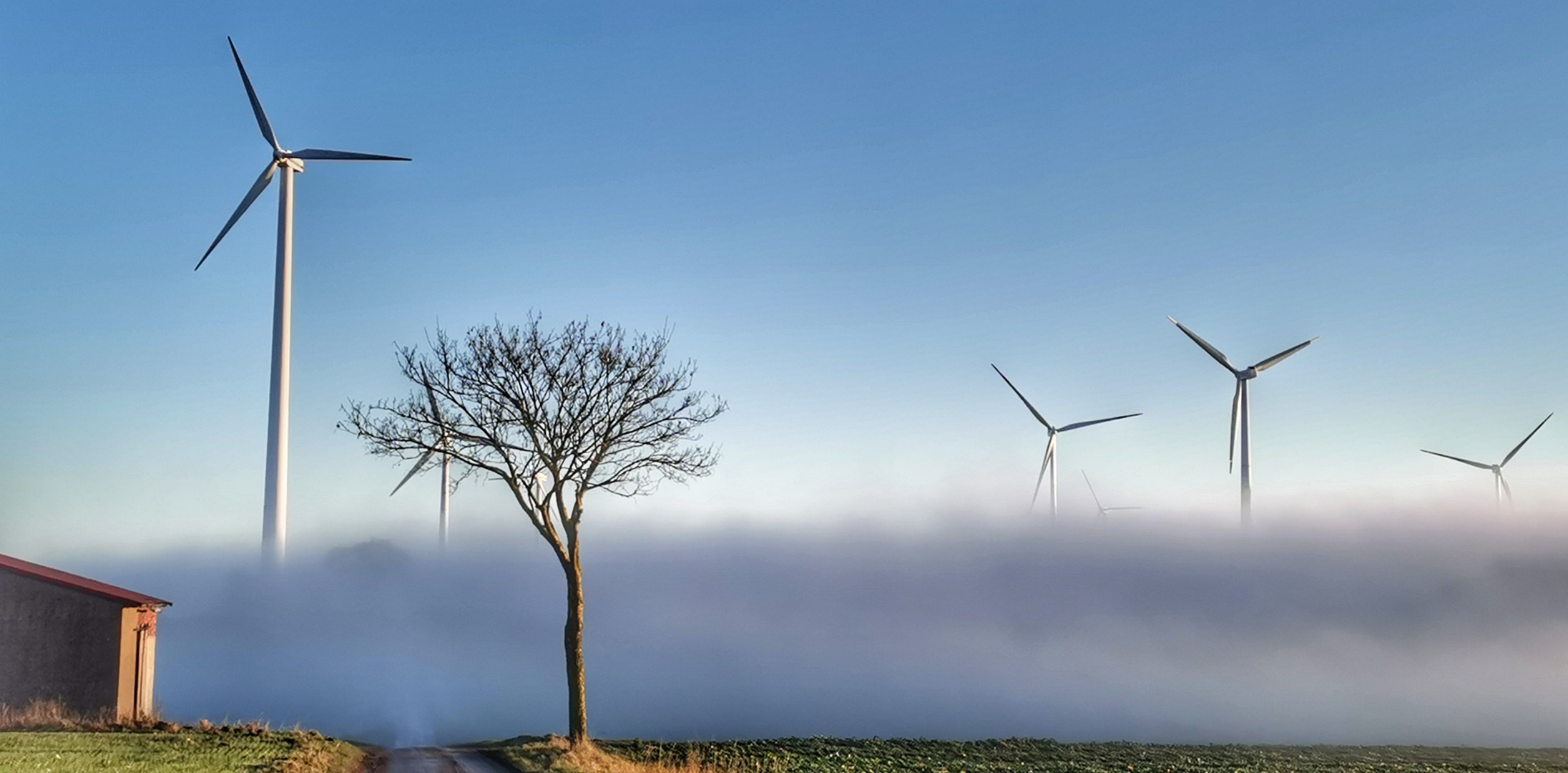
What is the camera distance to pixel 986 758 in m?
54.3

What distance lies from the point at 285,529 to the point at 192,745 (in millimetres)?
24513

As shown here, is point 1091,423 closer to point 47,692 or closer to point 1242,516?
point 1242,516

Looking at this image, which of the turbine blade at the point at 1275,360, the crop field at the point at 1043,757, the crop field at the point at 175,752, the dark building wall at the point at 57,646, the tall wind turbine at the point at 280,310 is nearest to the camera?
the crop field at the point at 175,752

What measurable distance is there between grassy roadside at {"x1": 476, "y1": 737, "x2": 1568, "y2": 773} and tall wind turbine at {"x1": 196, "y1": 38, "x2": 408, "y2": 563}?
23.3 metres

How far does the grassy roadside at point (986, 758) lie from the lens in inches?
1766

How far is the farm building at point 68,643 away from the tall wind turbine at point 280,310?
475 inches

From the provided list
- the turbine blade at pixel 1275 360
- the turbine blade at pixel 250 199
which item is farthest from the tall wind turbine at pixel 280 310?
the turbine blade at pixel 1275 360

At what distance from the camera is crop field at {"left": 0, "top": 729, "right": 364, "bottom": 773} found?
124 ft

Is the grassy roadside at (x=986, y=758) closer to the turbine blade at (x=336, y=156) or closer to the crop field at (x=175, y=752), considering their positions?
the crop field at (x=175, y=752)

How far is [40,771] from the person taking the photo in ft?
118

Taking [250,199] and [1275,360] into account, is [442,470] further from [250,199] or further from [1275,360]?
[1275,360]

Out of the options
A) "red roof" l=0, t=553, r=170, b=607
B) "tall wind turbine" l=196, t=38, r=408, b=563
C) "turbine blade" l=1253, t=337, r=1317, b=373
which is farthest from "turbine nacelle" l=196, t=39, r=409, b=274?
"turbine blade" l=1253, t=337, r=1317, b=373

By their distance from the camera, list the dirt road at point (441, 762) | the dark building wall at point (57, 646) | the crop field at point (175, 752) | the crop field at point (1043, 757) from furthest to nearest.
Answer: the dark building wall at point (57, 646) < the crop field at point (1043, 757) < the dirt road at point (441, 762) < the crop field at point (175, 752)

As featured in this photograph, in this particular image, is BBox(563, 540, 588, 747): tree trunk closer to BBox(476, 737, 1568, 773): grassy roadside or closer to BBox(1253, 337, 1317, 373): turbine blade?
BBox(476, 737, 1568, 773): grassy roadside
